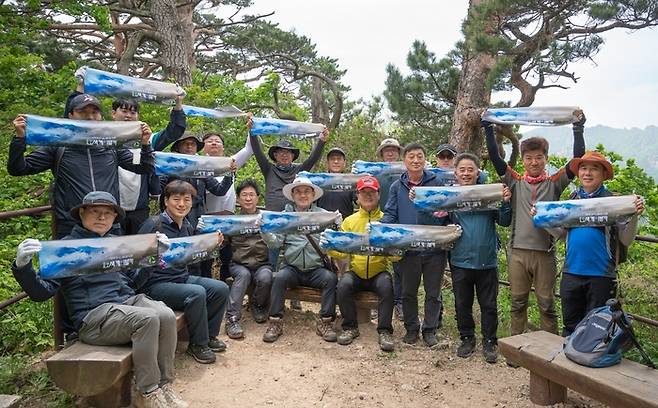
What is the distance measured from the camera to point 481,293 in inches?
180

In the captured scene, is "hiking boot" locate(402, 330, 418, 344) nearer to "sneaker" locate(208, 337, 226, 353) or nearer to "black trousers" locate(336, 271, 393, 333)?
"black trousers" locate(336, 271, 393, 333)

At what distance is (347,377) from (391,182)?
2540 millimetres

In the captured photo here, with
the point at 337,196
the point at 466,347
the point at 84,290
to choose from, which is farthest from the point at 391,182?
the point at 84,290

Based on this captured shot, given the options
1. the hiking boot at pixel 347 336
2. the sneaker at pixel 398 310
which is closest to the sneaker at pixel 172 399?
the hiking boot at pixel 347 336

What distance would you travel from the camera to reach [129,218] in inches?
178

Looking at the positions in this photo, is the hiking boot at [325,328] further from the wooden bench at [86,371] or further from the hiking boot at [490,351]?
the wooden bench at [86,371]

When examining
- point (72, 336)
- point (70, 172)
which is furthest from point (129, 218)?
point (72, 336)

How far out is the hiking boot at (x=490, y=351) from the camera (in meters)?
4.53

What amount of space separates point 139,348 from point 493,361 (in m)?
3.14

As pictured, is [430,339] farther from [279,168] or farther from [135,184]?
[135,184]

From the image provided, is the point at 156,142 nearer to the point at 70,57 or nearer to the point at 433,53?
the point at 433,53

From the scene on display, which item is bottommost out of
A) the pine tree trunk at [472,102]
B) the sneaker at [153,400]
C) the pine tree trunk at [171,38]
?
the sneaker at [153,400]

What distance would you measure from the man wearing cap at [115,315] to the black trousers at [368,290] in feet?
6.49

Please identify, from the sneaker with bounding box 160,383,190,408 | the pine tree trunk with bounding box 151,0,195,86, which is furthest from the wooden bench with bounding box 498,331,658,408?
the pine tree trunk with bounding box 151,0,195,86
